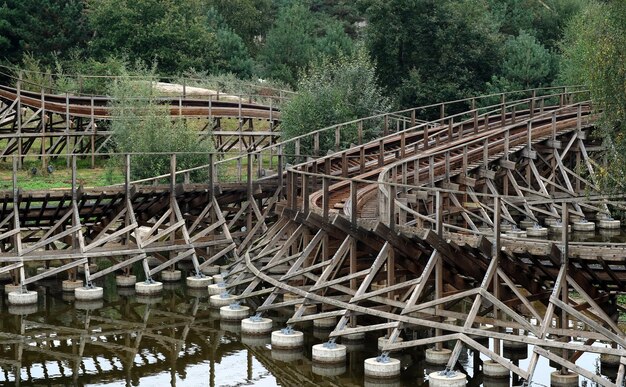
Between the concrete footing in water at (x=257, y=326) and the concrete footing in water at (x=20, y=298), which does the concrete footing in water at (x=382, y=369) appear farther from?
the concrete footing in water at (x=20, y=298)

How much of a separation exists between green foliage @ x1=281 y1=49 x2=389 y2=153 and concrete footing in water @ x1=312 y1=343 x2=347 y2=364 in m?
17.4

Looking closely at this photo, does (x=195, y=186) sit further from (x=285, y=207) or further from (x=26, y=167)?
(x=26, y=167)

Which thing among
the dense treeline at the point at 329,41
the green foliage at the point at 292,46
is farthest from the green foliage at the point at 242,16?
the green foliage at the point at 292,46

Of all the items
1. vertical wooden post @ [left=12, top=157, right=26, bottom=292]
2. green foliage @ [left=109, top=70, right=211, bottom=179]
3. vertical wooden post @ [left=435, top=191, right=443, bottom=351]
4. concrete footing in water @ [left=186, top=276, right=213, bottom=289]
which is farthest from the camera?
green foliage @ [left=109, top=70, right=211, bottom=179]

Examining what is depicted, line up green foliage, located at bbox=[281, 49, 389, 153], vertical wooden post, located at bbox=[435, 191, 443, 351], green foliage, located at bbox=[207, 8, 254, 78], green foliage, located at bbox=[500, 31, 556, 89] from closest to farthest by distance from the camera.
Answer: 1. vertical wooden post, located at bbox=[435, 191, 443, 351]
2. green foliage, located at bbox=[281, 49, 389, 153]
3. green foliage, located at bbox=[500, 31, 556, 89]
4. green foliage, located at bbox=[207, 8, 254, 78]

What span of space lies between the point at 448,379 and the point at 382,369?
1616 mm

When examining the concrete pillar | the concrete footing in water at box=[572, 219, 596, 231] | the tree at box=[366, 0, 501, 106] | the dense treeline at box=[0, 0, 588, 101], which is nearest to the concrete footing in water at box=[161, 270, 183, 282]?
the concrete pillar

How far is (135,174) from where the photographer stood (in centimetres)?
4234

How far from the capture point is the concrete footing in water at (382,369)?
25703 mm

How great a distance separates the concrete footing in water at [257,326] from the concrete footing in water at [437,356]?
15.6ft

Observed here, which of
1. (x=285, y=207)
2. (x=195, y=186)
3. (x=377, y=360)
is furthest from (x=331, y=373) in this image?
(x=195, y=186)

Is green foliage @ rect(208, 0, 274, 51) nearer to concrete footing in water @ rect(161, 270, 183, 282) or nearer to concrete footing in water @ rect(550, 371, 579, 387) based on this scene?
concrete footing in water @ rect(161, 270, 183, 282)

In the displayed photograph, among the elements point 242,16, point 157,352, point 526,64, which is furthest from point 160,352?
point 242,16

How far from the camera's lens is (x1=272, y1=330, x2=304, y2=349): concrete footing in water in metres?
28.4
